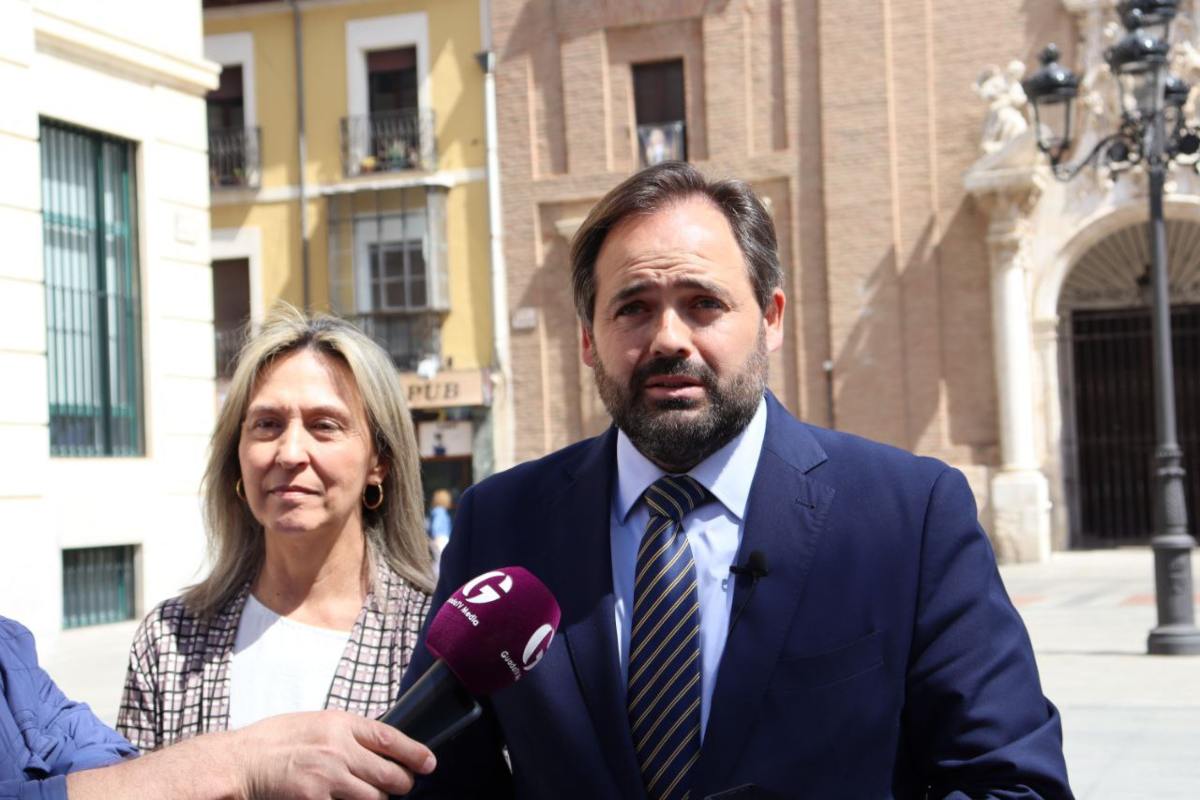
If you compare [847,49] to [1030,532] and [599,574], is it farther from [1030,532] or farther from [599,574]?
[599,574]

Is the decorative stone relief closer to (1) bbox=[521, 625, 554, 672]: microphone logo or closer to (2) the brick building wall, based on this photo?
(2) the brick building wall

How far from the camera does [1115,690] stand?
10172 mm

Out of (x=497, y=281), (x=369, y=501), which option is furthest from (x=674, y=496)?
(x=497, y=281)

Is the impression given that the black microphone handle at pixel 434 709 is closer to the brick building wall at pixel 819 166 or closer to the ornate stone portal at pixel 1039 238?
A: the ornate stone portal at pixel 1039 238

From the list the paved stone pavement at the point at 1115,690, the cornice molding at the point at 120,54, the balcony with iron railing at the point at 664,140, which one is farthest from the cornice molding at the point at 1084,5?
the cornice molding at the point at 120,54

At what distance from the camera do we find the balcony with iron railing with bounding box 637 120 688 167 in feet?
84.4

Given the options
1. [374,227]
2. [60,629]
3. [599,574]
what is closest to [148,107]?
[60,629]

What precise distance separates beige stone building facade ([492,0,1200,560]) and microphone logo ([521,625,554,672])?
68.8 ft

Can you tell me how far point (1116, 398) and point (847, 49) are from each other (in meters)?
6.49

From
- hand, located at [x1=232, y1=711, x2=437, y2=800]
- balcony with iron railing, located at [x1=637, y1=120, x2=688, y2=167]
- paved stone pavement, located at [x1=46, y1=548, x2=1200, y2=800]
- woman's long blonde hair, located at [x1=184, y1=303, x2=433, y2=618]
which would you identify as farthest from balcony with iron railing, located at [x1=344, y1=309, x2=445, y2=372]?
hand, located at [x1=232, y1=711, x2=437, y2=800]

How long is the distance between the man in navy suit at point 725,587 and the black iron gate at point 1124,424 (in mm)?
21906

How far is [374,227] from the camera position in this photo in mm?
27094

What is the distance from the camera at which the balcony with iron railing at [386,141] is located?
2684 centimetres

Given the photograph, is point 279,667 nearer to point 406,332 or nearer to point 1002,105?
point 1002,105
